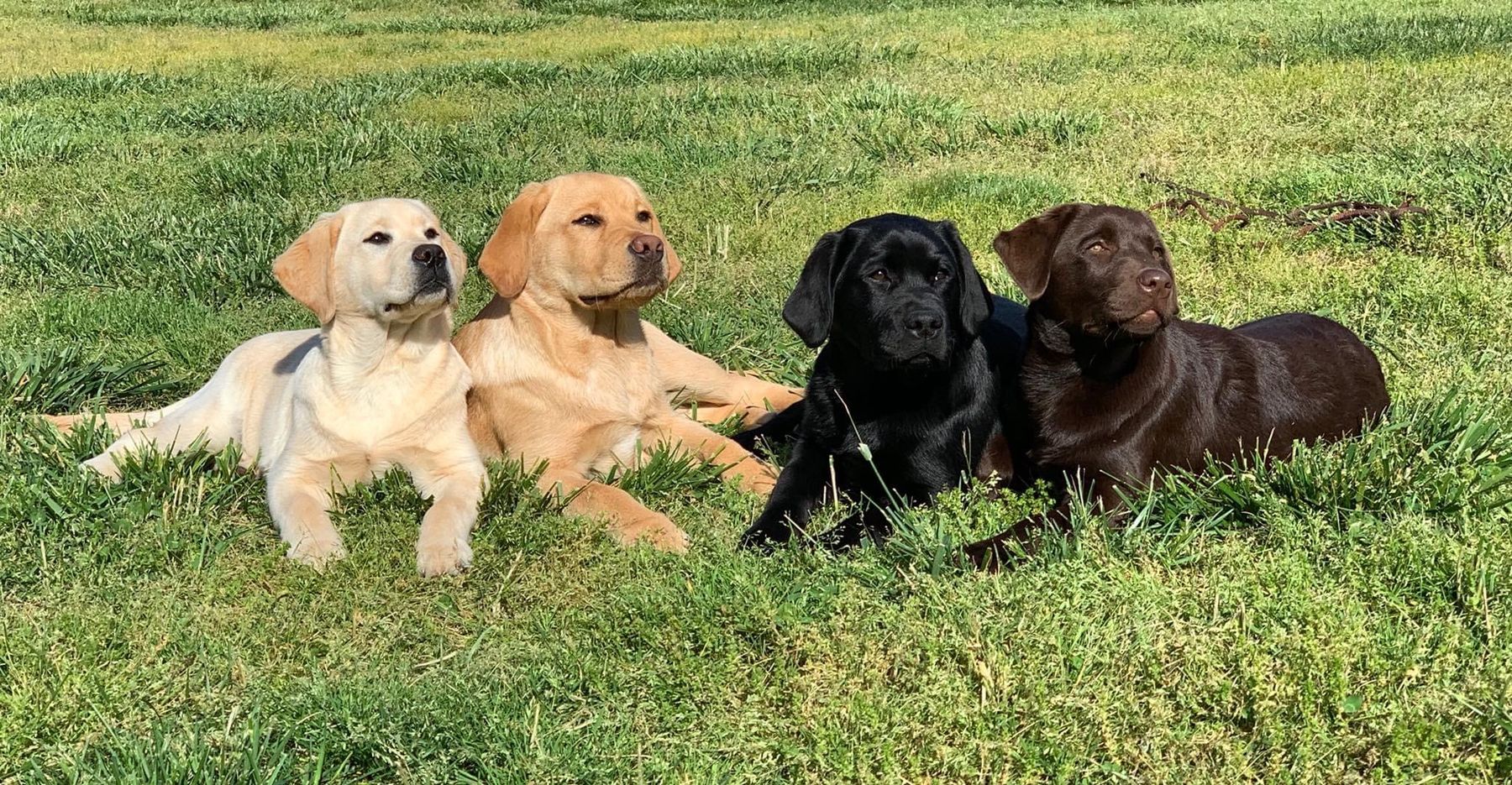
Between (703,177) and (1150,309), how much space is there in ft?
15.2

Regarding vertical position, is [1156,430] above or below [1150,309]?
below

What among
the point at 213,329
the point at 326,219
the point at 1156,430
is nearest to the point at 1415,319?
the point at 1156,430

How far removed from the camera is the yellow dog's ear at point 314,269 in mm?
4027

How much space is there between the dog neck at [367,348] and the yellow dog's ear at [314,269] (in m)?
0.09

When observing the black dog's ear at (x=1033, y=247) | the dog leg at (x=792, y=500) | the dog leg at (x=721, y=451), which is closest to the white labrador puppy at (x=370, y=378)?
the dog leg at (x=721, y=451)

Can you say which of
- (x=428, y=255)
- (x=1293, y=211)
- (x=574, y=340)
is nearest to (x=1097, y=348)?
(x=574, y=340)

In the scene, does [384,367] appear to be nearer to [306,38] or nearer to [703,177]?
[703,177]

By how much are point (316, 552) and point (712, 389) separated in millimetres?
1878

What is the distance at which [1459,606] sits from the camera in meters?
2.91

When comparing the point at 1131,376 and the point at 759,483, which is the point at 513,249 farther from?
the point at 1131,376

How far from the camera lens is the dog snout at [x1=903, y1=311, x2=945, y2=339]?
3865 millimetres

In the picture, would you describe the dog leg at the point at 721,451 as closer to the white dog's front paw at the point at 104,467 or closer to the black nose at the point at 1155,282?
the black nose at the point at 1155,282

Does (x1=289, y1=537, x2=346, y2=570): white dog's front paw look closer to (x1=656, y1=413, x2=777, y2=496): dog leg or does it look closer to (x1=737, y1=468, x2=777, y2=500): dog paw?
(x1=656, y1=413, x2=777, y2=496): dog leg

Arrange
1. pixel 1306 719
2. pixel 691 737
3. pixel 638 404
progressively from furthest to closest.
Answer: pixel 638 404 → pixel 691 737 → pixel 1306 719
